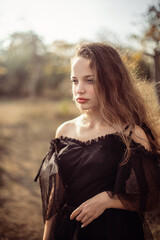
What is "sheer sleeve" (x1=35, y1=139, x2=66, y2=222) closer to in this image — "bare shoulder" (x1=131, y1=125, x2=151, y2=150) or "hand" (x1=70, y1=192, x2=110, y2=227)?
"hand" (x1=70, y1=192, x2=110, y2=227)

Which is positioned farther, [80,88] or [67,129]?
[67,129]

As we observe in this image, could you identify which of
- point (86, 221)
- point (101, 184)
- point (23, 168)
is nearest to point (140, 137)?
point (101, 184)

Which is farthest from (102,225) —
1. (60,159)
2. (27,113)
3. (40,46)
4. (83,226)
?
(40,46)

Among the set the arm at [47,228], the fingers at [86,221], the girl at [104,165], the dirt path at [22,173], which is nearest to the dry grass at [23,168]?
the dirt path at [22,173]

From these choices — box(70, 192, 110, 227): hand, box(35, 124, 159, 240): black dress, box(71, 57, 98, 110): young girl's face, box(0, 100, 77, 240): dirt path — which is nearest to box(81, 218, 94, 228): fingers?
box(70, 192, 110, 227): hand

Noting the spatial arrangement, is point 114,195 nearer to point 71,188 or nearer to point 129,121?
point 71,188

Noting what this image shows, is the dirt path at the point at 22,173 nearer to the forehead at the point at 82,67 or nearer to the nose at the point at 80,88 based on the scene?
the nose at the point at 80,88

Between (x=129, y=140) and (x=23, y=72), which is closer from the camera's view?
(x=129, y=140)

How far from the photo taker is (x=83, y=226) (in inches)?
49.3

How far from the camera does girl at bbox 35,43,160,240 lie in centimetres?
123

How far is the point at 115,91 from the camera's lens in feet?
4.56

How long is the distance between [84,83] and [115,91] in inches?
9.0

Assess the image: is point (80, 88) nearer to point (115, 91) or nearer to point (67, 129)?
point (115, 91)

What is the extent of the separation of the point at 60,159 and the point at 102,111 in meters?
0.46
